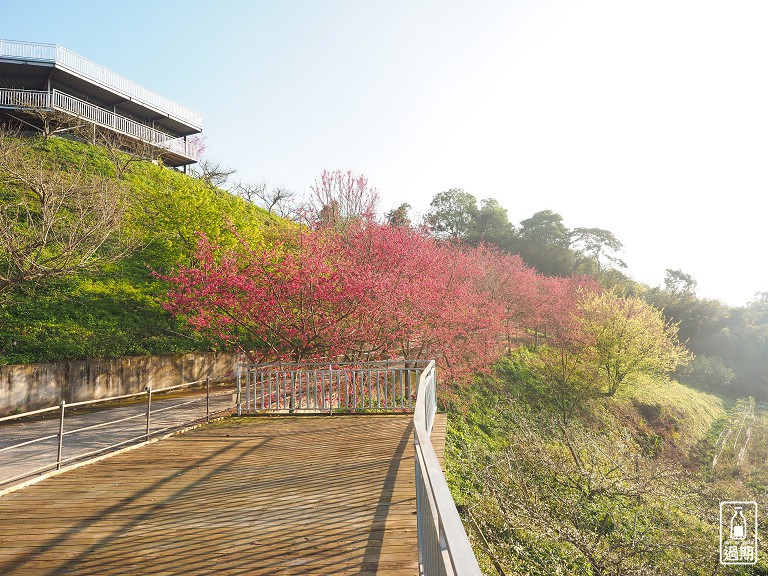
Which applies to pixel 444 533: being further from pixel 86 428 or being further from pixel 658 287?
pixel 658 287

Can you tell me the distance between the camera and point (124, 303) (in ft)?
57.4

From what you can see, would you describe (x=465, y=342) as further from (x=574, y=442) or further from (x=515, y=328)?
(x=515, y=328)

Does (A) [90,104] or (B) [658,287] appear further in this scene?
(B) [658,287]

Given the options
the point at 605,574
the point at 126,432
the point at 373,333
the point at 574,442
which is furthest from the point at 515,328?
the point at 126,432

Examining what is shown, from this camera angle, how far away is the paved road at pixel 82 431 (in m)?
7.16

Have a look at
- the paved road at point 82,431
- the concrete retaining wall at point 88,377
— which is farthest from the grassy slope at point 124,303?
the paved road at point 82,431

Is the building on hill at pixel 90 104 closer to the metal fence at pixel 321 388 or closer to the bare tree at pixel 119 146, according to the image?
the bare tree at pixel 119 146

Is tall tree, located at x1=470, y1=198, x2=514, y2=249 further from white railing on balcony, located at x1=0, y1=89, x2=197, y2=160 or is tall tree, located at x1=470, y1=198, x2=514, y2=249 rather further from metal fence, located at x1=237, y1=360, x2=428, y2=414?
metal fence, located at x1=237, y1=360, x2=428, y2=414

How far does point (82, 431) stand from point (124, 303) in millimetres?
11574

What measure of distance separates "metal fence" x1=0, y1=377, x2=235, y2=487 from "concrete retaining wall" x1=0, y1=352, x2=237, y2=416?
0.51m

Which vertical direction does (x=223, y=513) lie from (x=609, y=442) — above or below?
above

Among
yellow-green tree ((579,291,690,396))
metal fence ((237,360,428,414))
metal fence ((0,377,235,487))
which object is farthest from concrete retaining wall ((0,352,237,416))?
yellow-green tree ((579,291,690,396))

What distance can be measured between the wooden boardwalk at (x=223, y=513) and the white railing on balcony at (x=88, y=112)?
27012mm

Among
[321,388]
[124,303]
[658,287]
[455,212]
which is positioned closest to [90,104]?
[124,303]
